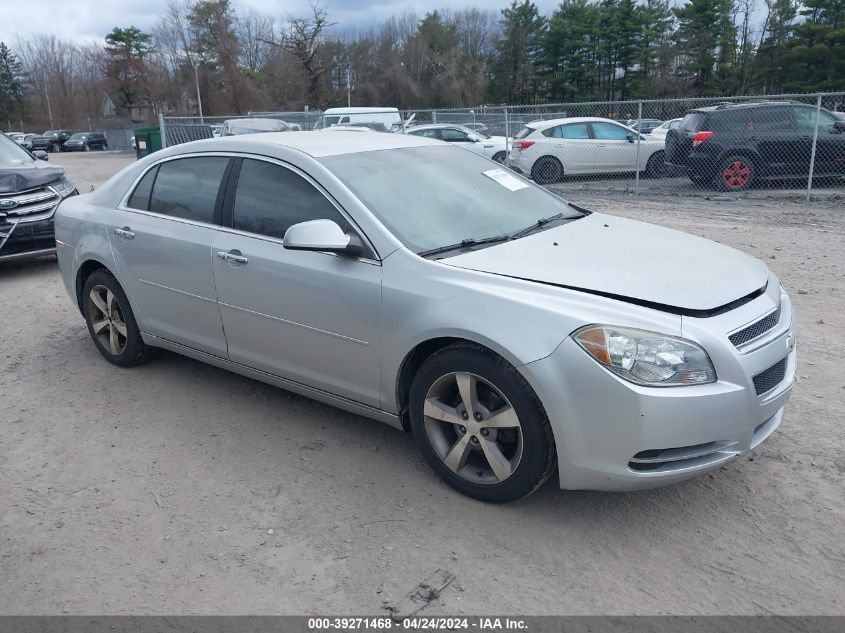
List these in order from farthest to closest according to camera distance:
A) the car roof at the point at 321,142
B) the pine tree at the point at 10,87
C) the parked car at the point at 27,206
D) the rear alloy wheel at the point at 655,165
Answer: the pine tree at the point at 10,87 < the rear alloy wheel at the point at 655,165 < the parked car at the point at 27,206 < the car roof at the point at 321,142

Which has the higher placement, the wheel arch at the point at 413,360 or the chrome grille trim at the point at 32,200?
the chrome grille trim at the point at 32,200

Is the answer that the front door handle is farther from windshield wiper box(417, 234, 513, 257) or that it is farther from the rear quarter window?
the rear quarter window

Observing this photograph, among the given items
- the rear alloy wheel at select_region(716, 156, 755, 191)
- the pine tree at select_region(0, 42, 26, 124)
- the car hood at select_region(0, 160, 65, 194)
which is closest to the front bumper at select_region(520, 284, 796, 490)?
the car hood at select_region(0, 160, 65, 194)

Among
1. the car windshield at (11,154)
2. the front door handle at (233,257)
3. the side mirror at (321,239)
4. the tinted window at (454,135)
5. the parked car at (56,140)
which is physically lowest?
the parked car at (56,140)

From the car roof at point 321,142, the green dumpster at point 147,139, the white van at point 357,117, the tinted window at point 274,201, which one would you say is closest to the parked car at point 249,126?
the white van at point 357,117

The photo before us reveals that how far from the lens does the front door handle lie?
406 cm

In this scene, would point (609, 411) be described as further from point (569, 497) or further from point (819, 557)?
point (819, 557)

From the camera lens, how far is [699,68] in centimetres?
5766

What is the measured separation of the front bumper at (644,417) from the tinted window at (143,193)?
309 cm

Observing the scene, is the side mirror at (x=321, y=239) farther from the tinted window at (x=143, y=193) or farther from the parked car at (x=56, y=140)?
the parked car at (x=56, y=140)

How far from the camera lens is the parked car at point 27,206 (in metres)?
8.09

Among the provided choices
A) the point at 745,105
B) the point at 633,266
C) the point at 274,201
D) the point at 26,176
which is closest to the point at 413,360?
the point at 633,266

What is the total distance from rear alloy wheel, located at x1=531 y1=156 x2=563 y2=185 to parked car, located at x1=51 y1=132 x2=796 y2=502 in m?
11.3
